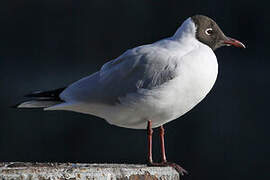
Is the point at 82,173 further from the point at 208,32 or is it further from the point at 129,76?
the point at 208,32

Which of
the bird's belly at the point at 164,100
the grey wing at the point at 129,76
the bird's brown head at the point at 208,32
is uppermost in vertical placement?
the bird's brown head at the point at 208,32

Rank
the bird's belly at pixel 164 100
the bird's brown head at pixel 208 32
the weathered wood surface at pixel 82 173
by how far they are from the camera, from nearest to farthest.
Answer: the weathered wood surface at pixel 82 173 < the bird's belly at pixel 164 100 < the bird's brown head at pixel 208 32

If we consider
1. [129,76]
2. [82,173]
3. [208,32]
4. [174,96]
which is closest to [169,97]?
[174,96]

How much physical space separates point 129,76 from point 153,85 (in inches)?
4.9

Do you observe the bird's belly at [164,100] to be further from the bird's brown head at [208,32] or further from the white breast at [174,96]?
the bird's brown head at [208,32]

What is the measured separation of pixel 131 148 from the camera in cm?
561

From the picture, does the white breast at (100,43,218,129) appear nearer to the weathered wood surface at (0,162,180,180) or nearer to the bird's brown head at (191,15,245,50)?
Result: the bird's brown head at (191,15,245,50)

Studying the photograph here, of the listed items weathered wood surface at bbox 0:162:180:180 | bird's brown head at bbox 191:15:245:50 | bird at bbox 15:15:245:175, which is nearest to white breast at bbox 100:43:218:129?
bird at bbox 15:15:245:175

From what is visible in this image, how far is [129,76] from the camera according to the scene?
104 inches

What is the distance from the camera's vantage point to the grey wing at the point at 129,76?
2.59m

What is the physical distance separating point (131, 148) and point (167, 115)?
119 inches

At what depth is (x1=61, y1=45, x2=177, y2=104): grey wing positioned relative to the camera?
2586mm

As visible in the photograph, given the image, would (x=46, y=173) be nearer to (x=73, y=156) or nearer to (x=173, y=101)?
(x=173, y=101)

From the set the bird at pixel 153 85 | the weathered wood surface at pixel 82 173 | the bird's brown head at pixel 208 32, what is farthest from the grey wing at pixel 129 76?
the weathered wood surface at pixel 82 173
